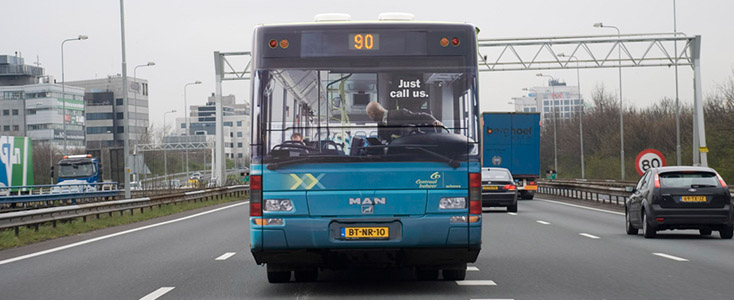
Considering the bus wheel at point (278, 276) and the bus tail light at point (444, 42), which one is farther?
the bus wheel at point (278, 276)

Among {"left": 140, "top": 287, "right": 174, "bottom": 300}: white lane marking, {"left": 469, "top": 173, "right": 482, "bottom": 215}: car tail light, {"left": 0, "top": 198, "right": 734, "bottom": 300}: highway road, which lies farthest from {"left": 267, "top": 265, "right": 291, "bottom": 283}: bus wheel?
{"left": 469, "top": 173, "right": 482, "bottom": 215}: car tail light

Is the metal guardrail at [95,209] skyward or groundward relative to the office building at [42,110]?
groundward

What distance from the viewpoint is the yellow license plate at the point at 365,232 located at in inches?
389

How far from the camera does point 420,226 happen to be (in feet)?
32.4

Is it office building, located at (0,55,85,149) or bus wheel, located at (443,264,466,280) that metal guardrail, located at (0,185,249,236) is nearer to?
bus wheel, located at (443,264,466,280)

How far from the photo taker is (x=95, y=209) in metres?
30.9

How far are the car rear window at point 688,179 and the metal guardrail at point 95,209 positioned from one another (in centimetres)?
1230

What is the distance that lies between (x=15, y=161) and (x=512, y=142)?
1981 centimetres

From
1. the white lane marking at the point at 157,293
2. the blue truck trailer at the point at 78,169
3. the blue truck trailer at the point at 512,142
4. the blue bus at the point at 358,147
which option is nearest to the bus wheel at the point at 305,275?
the white lane marking at the point at 157,293

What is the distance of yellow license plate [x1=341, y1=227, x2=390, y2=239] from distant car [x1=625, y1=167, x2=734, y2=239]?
10.1 meters

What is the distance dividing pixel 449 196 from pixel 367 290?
1473 millimetres

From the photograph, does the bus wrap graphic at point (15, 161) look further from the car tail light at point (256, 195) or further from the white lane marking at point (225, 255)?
the car tail light at point (256, 195)

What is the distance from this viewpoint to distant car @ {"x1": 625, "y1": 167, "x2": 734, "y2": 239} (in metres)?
18.5

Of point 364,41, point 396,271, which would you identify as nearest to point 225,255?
point 396,271
